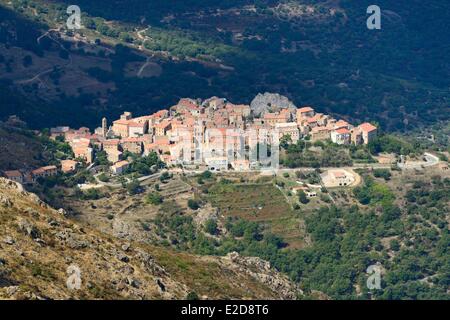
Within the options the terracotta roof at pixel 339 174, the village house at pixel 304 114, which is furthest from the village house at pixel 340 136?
the terracotta roof at pixel 339 174

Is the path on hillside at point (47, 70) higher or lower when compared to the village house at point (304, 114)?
higher

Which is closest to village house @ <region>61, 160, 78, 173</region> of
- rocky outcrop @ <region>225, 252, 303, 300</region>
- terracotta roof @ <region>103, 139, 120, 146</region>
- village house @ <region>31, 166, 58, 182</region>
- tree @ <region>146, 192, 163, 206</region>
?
village house @ <region>31, 166, 58, 182</region>

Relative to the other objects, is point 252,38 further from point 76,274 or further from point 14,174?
point 76,274

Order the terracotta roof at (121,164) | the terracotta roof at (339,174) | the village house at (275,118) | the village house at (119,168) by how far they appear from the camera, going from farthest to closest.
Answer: the village house at (275,118) < the terracotta roof at (339,174) < the terracotta roof at (121,164) < the village house at (119,168)

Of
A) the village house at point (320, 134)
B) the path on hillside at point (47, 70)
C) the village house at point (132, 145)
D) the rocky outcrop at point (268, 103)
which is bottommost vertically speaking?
the village house at point (132, 145)

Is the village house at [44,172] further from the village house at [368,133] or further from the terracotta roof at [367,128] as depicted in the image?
the terracotta roof at [367,128]
